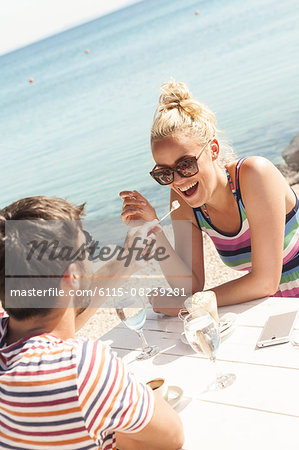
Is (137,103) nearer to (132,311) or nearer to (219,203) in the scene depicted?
(219,203)

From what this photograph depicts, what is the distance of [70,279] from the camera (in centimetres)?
146

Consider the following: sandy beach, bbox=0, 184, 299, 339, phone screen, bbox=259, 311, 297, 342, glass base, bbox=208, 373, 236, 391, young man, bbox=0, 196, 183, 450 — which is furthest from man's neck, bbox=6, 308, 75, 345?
sandy beach, bbox=0, 184, 299, 339

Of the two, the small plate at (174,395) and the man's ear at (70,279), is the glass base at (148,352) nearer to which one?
the small plate at (174,395)

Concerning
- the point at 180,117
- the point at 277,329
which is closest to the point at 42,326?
the point at 277,329

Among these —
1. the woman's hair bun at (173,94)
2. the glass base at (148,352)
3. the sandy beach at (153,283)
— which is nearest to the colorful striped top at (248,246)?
the woman's hair bun at (173,94)

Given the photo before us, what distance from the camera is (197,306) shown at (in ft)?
7.02

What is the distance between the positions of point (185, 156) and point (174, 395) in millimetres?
1296

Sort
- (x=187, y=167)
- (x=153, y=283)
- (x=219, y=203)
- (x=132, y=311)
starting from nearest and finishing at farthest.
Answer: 1. (x=132, y=311)
2. (x=187, y=167)
3. (x=219, y=203)
4. (x=153, y=283)

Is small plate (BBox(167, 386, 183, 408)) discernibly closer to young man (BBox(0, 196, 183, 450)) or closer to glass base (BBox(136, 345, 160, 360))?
young man (BBox(0, 196, 183, 450))

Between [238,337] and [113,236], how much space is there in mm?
7009

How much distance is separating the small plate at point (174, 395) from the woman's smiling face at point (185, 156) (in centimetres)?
121

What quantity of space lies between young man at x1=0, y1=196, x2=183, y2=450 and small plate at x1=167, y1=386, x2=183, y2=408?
0.64ft

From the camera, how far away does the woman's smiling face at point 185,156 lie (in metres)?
2.66

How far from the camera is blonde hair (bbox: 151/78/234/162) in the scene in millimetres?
2672
